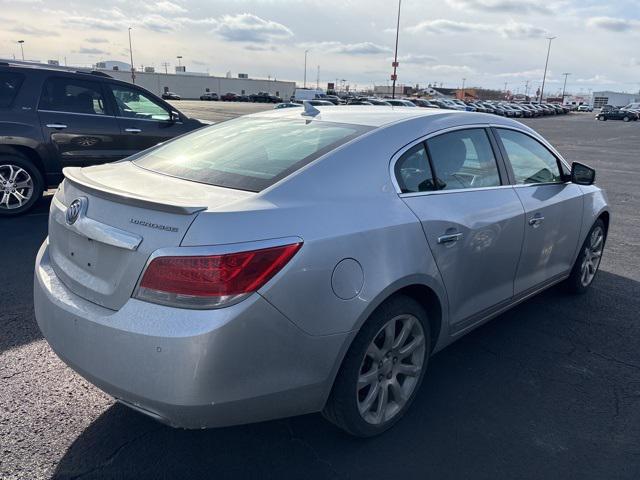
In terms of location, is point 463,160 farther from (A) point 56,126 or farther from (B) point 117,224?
(A) point 56,126

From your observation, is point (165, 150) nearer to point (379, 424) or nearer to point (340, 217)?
point (340, 217)

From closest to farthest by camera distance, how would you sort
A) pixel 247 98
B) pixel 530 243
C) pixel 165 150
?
pixel 165 150 → pixel 530 243 → pixel 247 98

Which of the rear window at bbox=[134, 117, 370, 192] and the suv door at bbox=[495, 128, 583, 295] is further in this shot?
the suv door at bbox=[495, 128, 583, 295]

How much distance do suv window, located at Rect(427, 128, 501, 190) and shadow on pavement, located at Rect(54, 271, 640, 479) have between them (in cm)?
122

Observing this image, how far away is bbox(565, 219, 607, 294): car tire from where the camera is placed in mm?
4582

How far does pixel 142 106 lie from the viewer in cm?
784

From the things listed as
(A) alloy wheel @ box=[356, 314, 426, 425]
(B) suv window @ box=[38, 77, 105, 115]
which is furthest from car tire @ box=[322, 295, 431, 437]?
(B) suv window @ box=[38, 77, 105, 115]

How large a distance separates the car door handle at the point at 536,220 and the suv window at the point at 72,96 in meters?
6.02

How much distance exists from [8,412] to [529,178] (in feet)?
11.8

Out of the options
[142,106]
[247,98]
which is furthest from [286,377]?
[247,98]

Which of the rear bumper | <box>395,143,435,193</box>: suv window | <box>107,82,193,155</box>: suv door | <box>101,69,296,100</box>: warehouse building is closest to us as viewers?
the rear bumper

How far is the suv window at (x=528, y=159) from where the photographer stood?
369 cm

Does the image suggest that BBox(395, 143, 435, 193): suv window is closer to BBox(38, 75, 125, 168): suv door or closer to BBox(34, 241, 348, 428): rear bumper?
BBox(34, 241, 348, 428): rear bumper

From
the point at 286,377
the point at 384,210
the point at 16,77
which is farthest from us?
the point at 16,77
